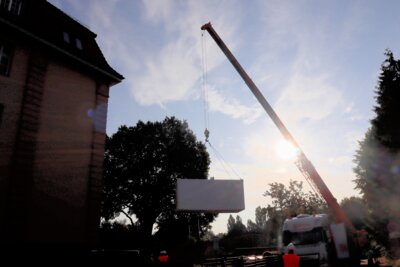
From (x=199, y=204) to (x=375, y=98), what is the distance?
16573mm

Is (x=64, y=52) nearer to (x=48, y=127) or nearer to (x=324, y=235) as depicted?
(x=48, y=127)

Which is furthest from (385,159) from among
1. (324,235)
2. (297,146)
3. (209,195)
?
(209,195)

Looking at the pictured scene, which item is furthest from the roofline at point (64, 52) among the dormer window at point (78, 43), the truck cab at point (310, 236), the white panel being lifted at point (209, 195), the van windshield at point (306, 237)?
the white panel being lifted at point (209, 195)

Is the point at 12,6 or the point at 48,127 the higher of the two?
the point at 12,6

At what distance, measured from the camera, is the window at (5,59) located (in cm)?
1266

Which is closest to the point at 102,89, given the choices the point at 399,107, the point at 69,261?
the point at 69,261

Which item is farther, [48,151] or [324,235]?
[324,235]

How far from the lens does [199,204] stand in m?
27.3

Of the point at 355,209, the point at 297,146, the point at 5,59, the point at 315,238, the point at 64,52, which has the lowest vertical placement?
the point at 315,238

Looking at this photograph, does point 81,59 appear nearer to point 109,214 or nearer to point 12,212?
point 12,212

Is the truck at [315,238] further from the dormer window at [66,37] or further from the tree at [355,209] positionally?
the tree at [355,209]

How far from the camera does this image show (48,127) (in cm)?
1348

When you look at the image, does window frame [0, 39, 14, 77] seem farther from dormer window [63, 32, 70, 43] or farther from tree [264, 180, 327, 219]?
tree [264, 180, 327, 219]

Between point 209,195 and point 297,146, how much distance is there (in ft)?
29.4
